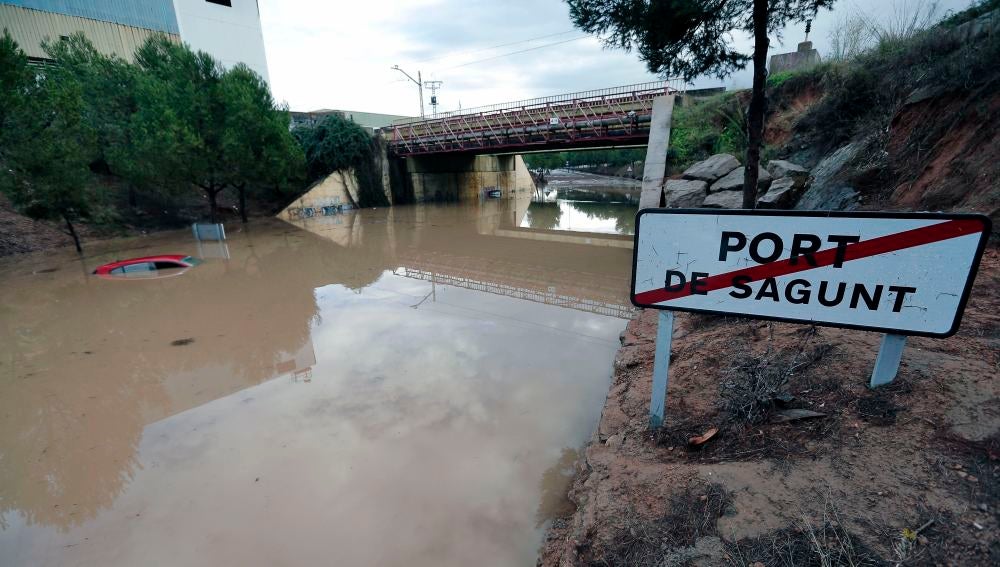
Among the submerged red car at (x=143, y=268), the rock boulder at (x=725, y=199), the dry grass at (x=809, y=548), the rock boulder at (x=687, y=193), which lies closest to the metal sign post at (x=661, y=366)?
the dry grass at (x=809, y=548)

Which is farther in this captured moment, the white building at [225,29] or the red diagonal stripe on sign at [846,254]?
the white building at [225,29]

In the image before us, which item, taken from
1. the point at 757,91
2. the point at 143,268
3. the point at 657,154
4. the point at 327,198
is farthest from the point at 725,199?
the point at 327,198

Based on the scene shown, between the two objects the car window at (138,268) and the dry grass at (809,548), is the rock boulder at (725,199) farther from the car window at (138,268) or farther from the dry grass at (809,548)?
the car window at (138,268)

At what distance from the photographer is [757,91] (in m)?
6.19

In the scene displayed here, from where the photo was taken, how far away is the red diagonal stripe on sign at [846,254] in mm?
2049

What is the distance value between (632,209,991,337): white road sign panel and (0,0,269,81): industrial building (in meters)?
31.8

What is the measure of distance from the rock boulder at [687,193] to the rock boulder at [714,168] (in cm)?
29

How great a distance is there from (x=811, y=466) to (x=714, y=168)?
11.6 metres

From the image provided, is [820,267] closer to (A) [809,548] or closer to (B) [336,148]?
(A) [809,548]

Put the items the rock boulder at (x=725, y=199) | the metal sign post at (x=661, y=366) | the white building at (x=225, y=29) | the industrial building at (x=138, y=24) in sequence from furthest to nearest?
the white building at (x=225, y=29) < the industrial building at (x=138, y=24) < the rock boulder at (x=725, y=199) < the metal sign post at (x=661, y=366)

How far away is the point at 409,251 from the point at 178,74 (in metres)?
13.1

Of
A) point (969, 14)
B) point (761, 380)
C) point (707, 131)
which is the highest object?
point (969, 14)

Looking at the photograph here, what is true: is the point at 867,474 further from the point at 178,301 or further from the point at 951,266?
the point at 178,301

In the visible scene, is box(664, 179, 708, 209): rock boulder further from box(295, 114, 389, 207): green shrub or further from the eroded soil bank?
box(295, 114, 389, 207): green shrub
